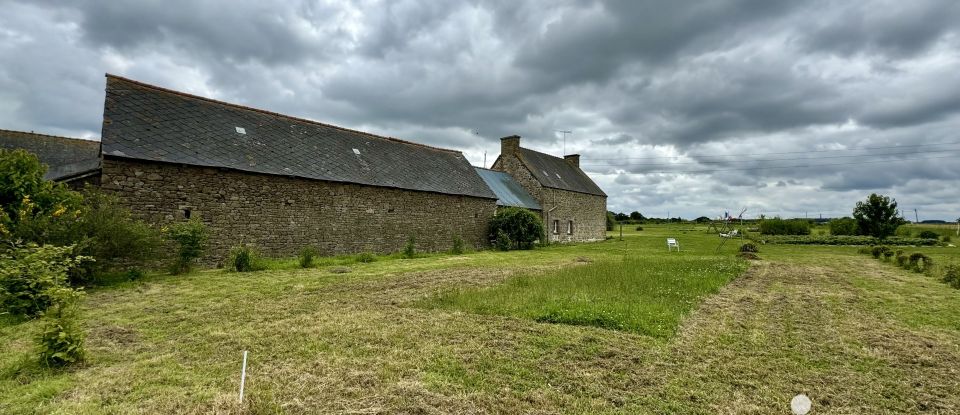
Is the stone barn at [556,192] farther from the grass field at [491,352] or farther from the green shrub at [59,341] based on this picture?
the green shrub at [59,341]

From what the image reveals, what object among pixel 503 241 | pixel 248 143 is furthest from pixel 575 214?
pixel 248 143

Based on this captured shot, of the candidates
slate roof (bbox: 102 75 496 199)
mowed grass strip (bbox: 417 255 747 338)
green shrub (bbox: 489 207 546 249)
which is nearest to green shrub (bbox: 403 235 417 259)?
slate roof (bbox: 102 75 496 199)

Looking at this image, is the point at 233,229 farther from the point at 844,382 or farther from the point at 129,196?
the point at 844,382

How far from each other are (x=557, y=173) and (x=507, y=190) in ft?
23.1

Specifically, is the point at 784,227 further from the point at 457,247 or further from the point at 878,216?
the point at 457,247

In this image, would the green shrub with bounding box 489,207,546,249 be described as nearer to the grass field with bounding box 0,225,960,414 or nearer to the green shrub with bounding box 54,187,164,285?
the grass field with bounding box 0,225,960,414

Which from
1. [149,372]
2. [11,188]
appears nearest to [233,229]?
[11,188]

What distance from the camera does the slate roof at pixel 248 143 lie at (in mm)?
13453

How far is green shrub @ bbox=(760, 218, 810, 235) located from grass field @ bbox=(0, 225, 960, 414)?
35.2 metres

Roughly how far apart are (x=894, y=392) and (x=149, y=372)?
7.33 meters

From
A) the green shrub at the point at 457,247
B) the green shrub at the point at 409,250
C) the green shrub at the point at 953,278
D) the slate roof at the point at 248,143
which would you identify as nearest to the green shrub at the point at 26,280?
the slate roof at the point at 248,143

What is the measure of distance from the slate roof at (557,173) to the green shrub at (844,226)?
1931cm

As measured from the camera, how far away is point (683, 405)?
3.89 metres

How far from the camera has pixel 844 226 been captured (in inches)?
1473
